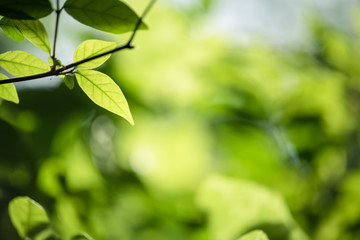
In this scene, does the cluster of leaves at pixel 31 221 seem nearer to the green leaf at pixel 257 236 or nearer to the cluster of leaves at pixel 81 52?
the green leaf at pixel 257 236

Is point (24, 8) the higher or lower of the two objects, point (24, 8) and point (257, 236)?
the higher

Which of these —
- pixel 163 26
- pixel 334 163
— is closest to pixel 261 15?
pixel 163 26

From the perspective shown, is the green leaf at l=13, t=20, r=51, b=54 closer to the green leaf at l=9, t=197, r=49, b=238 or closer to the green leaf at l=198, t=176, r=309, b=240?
the green leaf at l=9, t=197, r=49, b=238

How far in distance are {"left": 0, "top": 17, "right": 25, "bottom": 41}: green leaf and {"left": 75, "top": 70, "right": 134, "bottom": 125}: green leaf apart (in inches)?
2.3

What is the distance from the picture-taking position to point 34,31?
0.28 metres

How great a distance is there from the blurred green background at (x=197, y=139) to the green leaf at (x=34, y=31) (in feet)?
0.62

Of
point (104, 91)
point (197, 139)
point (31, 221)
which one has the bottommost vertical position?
point (197, 139)

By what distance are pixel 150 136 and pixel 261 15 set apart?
4.16 ft

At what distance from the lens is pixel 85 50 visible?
0.28 meters

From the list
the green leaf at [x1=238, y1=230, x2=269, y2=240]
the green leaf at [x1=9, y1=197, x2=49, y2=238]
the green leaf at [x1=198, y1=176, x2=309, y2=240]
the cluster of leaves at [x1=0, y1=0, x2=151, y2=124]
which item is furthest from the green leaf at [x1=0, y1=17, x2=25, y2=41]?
the green leaf at [x1=198, y1=176, x2=309, y2=240]

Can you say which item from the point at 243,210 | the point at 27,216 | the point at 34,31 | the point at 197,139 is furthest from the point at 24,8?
the point at 197,139

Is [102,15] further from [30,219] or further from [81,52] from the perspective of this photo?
[30,219]

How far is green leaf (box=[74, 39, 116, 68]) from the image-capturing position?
11.0 inches

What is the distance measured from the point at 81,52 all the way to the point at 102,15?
38 millimetres
